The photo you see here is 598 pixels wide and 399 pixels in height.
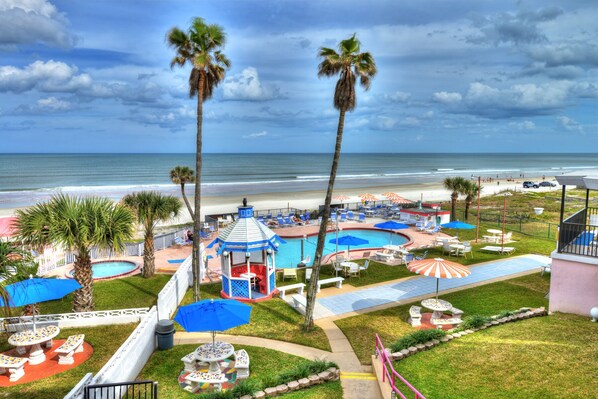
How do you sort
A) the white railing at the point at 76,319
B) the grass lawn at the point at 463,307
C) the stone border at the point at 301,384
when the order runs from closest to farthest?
the stone border at the point at 301,384 < the grass lawn at the point at 463,307 < the white railing at the point at 76,319

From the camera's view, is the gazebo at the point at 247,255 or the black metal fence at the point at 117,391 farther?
the gazebo at the point at 247,255

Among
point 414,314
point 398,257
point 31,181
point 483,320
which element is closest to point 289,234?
point 398,257

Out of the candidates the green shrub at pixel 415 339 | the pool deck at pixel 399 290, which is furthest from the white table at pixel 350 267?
the green shrub at pixel 415 339

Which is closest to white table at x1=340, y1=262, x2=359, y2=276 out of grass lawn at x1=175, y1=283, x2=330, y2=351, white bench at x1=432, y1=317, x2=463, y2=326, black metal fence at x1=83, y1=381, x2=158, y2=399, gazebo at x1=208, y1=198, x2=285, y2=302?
gazebo at x1=208, y1=198, x2=285, y2=302

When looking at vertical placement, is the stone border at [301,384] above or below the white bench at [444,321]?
above

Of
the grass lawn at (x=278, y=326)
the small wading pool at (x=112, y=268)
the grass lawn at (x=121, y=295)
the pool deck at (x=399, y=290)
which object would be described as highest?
the pool deck at (x=399, y=290)

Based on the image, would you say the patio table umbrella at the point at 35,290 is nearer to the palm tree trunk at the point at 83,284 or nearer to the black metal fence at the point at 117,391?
the palm tree trunk at the point at 83,284

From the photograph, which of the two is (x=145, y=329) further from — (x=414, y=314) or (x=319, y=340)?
(x=414, y=314)
